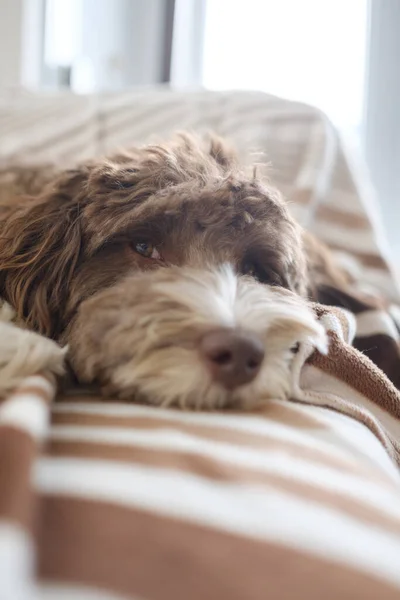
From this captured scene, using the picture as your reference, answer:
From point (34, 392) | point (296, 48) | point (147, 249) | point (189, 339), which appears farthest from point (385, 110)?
point (34, 392)

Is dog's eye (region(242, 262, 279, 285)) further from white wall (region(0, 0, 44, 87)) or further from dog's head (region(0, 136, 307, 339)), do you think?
white wall (region(0, 0, 44, 87))

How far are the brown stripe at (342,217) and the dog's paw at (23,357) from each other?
1.48 metres

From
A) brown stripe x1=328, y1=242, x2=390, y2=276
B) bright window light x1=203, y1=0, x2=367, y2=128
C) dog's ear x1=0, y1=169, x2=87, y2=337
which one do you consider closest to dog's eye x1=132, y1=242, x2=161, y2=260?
dog's ear x1=0, y1=169, x2=87, y2=337

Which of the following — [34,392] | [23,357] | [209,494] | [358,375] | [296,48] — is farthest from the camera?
[296,48]

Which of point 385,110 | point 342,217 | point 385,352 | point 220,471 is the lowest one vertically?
point 385,352

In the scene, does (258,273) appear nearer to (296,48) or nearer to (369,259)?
(369,259)

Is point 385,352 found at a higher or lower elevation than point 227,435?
lower

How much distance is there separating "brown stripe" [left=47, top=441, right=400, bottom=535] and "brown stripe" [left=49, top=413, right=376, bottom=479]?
0.18 feet

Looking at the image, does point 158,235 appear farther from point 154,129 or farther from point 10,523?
point 154,129

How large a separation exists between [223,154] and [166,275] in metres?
0.43

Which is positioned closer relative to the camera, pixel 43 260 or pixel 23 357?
pixel 23 357

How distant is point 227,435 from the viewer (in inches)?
33.3

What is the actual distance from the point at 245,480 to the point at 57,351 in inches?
16.7

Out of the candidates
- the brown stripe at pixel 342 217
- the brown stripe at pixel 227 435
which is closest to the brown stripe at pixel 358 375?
the brown stripe at pixel 227 435
